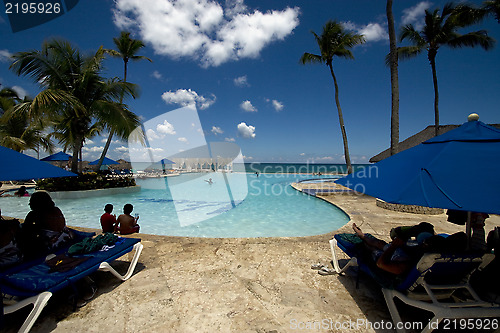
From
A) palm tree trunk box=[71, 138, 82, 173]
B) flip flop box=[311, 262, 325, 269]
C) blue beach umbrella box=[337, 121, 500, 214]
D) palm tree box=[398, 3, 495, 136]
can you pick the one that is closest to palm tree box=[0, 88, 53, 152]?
palm tree trunk box=[71, 138, 82, 173]

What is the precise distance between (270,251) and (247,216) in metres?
5.83

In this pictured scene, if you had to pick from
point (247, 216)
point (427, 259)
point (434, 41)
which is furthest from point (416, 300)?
point (434, 41)

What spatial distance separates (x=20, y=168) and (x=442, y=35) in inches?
852

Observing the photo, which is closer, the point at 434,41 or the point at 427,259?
the point at 427,259

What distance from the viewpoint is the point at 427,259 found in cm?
173

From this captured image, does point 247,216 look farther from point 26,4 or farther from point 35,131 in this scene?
point 35,131

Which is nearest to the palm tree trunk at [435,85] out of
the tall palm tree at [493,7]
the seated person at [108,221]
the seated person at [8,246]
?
the tall palm tree at [493,7]

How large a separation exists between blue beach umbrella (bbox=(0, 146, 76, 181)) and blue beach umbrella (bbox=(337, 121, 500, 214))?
4.37 meters

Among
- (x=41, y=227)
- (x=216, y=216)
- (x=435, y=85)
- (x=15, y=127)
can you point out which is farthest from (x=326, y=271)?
(x=15, y=127)

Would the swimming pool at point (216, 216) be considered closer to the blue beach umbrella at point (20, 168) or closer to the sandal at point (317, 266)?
the sandal at point (317, 266)

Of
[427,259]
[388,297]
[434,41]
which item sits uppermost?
[434,41]

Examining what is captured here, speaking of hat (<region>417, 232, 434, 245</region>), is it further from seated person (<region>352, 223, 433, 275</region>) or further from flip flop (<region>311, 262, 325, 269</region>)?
flip flop (<region>311, 262, 325, 269</region>)

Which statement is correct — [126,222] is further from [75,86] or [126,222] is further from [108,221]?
[75,86]

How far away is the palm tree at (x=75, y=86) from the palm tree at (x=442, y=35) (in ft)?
65.6
